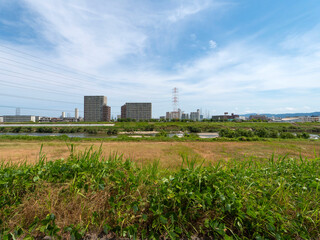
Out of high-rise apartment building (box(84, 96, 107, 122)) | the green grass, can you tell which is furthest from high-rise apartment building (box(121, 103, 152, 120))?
the green grass

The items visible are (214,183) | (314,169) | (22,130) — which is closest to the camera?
(214,183)

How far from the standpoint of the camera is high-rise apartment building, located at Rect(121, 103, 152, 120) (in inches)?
3100

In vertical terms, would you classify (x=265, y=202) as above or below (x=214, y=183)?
below

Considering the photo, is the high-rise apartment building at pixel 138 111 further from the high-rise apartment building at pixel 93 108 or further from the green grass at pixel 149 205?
the green grass at pixel 149 205

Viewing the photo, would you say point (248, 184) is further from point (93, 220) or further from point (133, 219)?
point (93, 220)

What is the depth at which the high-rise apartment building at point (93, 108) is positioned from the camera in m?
52.7

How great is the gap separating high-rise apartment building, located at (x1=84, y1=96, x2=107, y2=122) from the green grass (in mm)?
55089

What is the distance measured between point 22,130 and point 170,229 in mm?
39674

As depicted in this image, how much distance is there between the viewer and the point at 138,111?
79.4 m

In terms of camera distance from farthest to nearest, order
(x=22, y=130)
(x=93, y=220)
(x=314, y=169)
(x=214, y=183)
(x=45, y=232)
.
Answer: (x=22, y=130)
(x=314, y=169)
(x=214, y=183)
(x=93, y=220)
(x=45, y=232)

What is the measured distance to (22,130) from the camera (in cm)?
2928

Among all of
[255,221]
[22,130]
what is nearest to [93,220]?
[255,221]

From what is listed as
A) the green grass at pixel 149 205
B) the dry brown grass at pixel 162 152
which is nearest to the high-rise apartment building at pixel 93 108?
the dry brown grass at pixel 162 152

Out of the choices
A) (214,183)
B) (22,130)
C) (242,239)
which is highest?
(214,183)
